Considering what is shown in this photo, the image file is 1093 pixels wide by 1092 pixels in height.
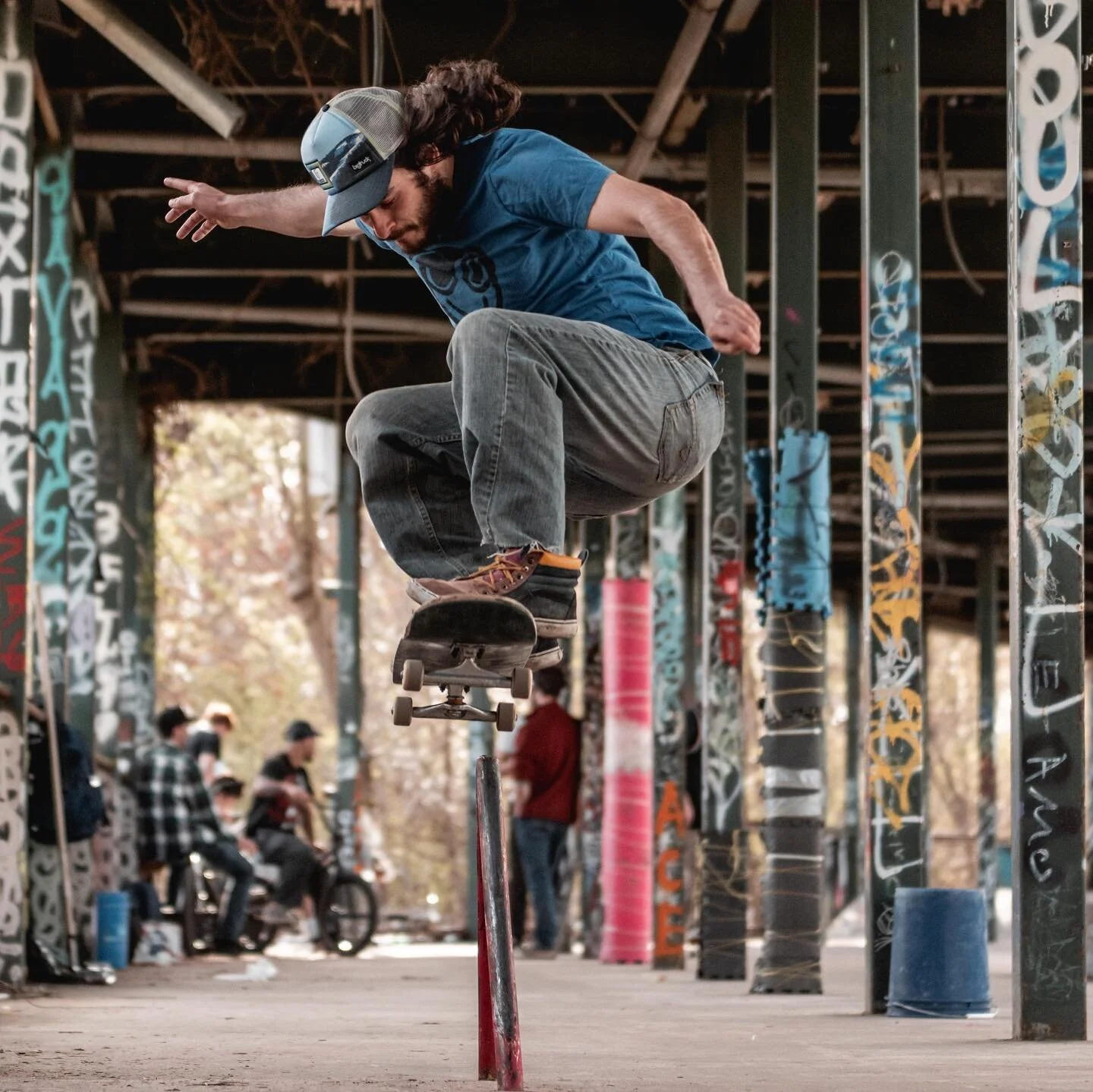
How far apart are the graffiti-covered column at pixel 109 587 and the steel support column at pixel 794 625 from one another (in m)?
5.96

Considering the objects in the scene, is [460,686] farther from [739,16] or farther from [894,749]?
[739,16]

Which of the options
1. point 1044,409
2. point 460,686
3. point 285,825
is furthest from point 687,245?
point 285,825

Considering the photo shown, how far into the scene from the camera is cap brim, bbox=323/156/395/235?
17.3 feet

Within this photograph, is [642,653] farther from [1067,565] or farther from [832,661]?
[832,661]

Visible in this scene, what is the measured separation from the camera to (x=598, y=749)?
21.2 meters

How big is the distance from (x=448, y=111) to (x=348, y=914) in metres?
15.1

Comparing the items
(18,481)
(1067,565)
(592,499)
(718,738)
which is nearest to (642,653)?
(718,738)

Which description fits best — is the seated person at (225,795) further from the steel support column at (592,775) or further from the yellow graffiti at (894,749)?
the yellow graffiti at (894,749)

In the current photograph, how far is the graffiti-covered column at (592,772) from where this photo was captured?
20.8 m

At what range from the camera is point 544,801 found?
1900 centimetres

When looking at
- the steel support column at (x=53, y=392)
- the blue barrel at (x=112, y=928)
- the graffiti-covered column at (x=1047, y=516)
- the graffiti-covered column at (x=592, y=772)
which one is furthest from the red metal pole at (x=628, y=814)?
the graffiti-covered column at (x=1047, y=516)

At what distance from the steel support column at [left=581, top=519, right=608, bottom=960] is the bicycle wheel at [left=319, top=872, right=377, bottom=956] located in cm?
221

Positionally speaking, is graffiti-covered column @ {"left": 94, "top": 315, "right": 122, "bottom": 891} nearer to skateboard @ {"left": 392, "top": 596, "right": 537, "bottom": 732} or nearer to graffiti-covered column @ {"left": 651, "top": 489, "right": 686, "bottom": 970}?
graffiti-covered column @ {"left": 651, "top": 489, "right": 686, "bottom": 970}

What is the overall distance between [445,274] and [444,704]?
1159 millimetres
